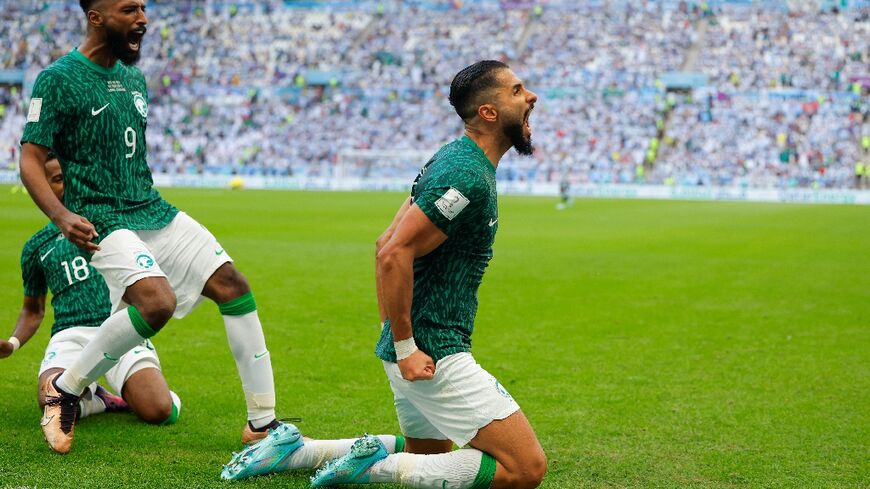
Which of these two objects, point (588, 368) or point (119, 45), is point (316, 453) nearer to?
point (119, 45)

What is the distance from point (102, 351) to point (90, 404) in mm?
1058

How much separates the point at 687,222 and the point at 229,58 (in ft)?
127

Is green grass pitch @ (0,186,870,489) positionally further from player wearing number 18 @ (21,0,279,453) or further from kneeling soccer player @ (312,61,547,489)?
kneeling soccer player @ (312,61,547,489)

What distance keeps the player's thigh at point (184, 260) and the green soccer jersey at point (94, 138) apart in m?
0.09

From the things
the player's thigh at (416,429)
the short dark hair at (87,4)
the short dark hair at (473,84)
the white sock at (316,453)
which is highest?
the short dark hair at (87,4)

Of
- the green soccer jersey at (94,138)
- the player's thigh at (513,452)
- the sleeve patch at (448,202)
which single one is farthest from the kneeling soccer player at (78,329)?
the sleeve patch at (448,202)

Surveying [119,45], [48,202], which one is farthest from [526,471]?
[119,45]

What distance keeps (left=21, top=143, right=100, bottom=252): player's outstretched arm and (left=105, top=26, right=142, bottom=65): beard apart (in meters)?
0.66

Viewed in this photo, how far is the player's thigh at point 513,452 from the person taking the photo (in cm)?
400

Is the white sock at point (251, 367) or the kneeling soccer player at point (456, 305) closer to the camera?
the kneeling soccer player at point (456, 305)

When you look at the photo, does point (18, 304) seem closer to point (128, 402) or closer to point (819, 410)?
point (128, 402)

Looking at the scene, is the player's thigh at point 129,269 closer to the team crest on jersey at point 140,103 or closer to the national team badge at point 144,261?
the national team badge at point 144,261

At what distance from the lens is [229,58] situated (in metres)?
57.8

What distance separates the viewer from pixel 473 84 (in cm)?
415
